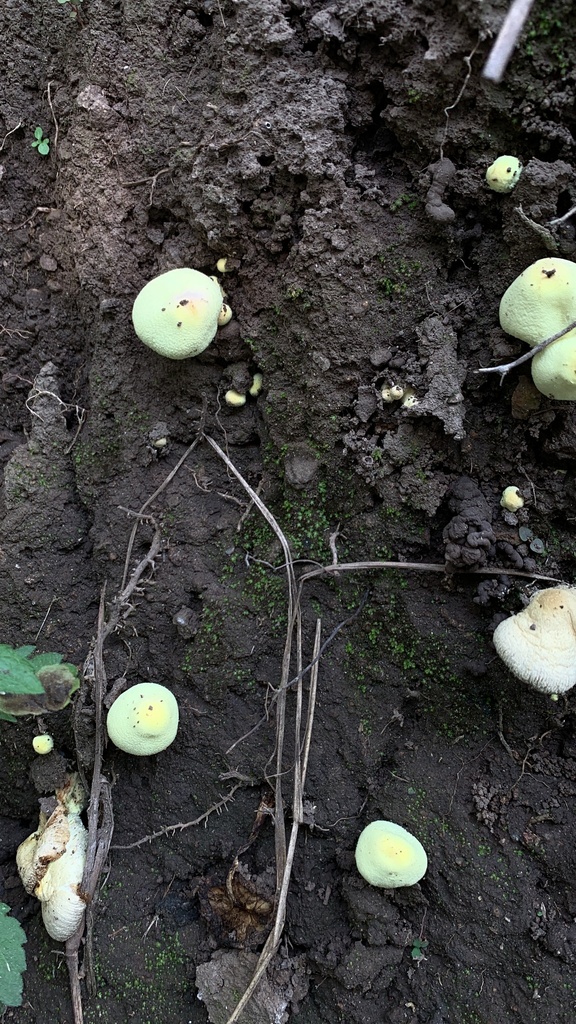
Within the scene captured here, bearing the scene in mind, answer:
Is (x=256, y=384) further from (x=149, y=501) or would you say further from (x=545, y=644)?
(x=545, y=644)

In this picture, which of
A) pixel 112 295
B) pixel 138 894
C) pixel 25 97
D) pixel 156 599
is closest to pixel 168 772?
pixel 138 894

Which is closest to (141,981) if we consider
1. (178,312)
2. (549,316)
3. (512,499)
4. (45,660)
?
(45,660)

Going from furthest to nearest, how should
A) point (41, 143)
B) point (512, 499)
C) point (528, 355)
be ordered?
point (41, 143) → point (512, 499) → point (528, 355)

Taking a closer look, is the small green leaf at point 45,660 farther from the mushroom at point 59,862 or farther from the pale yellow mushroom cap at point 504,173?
the pale yellow mushroom cap at point 504,173

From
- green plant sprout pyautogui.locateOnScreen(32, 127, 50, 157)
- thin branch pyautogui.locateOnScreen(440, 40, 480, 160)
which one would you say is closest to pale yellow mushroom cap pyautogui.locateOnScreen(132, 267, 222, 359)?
thin branch pyautogui.locateOnScreen(440, 40, 480, 160)

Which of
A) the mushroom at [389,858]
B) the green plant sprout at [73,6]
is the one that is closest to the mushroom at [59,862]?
the mushroom at [389,858]

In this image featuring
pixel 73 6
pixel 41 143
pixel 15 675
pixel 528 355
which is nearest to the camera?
pixel 528 355
